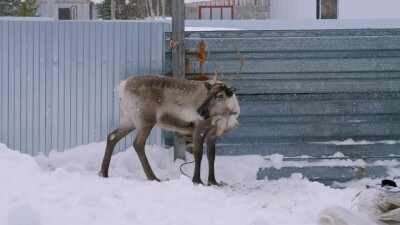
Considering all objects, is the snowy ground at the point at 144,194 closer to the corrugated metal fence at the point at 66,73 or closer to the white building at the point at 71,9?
the corrugated metal fence at the point at 66,73

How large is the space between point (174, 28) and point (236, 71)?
966mm

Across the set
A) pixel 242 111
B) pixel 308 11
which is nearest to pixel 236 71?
pixel 242 111

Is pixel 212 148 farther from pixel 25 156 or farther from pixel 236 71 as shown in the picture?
pixel 25 156

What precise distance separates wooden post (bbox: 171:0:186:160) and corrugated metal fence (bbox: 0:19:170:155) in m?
0.30

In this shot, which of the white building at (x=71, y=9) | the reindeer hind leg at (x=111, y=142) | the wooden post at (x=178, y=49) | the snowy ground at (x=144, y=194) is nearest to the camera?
the snowy ground at (x=144, y=194)

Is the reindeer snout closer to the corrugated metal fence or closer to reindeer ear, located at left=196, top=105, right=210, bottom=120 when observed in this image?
reindeer ear, located at left=196, top=105, right=210, bottom=120

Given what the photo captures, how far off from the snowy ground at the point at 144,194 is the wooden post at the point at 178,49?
19cm

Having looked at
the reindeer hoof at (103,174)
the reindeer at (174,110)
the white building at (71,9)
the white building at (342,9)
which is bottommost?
the reindeer hoof at (103,174)

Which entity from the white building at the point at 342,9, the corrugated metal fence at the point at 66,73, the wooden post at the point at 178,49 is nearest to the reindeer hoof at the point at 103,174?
the corrugated metal fence at the point at 66,73

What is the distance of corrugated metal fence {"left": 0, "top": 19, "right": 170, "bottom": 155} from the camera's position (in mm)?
9484

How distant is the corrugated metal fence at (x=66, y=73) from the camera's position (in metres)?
9.48

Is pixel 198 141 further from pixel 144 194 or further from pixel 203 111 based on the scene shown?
pixel 144 194

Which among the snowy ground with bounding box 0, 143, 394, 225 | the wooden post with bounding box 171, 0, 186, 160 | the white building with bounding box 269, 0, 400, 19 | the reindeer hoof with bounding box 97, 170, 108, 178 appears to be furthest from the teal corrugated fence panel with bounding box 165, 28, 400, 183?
the white building with bounding box 269, 0, 400, 19

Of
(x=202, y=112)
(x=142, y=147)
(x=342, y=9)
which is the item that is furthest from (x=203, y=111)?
(x=342, y=9)
